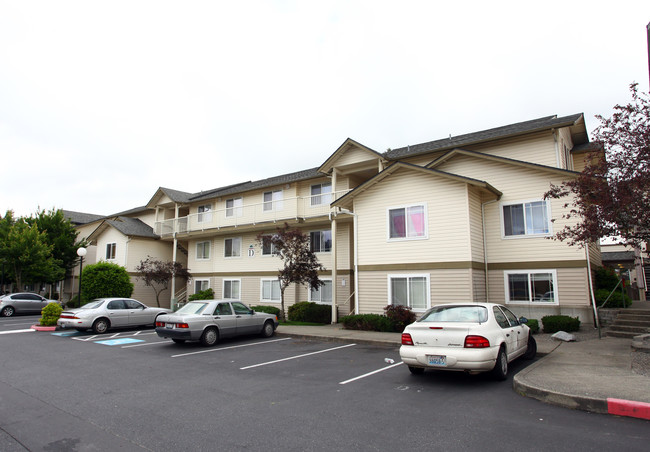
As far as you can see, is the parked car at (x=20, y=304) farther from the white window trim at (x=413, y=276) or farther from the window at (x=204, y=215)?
the white window trim at (x=413, y=276)

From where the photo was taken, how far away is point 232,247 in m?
28.9

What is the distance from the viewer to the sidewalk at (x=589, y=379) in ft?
19.6

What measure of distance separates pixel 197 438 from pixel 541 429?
4406mm

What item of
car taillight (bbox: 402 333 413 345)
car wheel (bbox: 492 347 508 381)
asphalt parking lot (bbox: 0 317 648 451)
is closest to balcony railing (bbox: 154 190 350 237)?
asphalt parking lot (bbox: 0 317 648 451)

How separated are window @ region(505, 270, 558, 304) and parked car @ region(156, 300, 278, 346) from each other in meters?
9.89

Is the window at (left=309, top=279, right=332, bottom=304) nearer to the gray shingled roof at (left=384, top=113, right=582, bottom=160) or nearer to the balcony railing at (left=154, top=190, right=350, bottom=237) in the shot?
the balcony railing at (left=154, top=190, right=350, bottom=237)

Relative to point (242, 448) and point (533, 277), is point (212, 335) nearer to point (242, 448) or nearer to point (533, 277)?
point (242, 448)

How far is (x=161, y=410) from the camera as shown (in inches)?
256

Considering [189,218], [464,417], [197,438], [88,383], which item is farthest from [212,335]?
[189,218]

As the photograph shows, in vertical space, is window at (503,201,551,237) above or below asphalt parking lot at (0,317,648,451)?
above

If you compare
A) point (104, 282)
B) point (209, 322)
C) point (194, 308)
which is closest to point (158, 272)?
point (104, 282)

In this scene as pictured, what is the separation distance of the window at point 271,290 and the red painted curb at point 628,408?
20931mm

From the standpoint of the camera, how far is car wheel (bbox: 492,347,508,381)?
7.83 metres

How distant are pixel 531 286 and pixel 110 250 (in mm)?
29833
